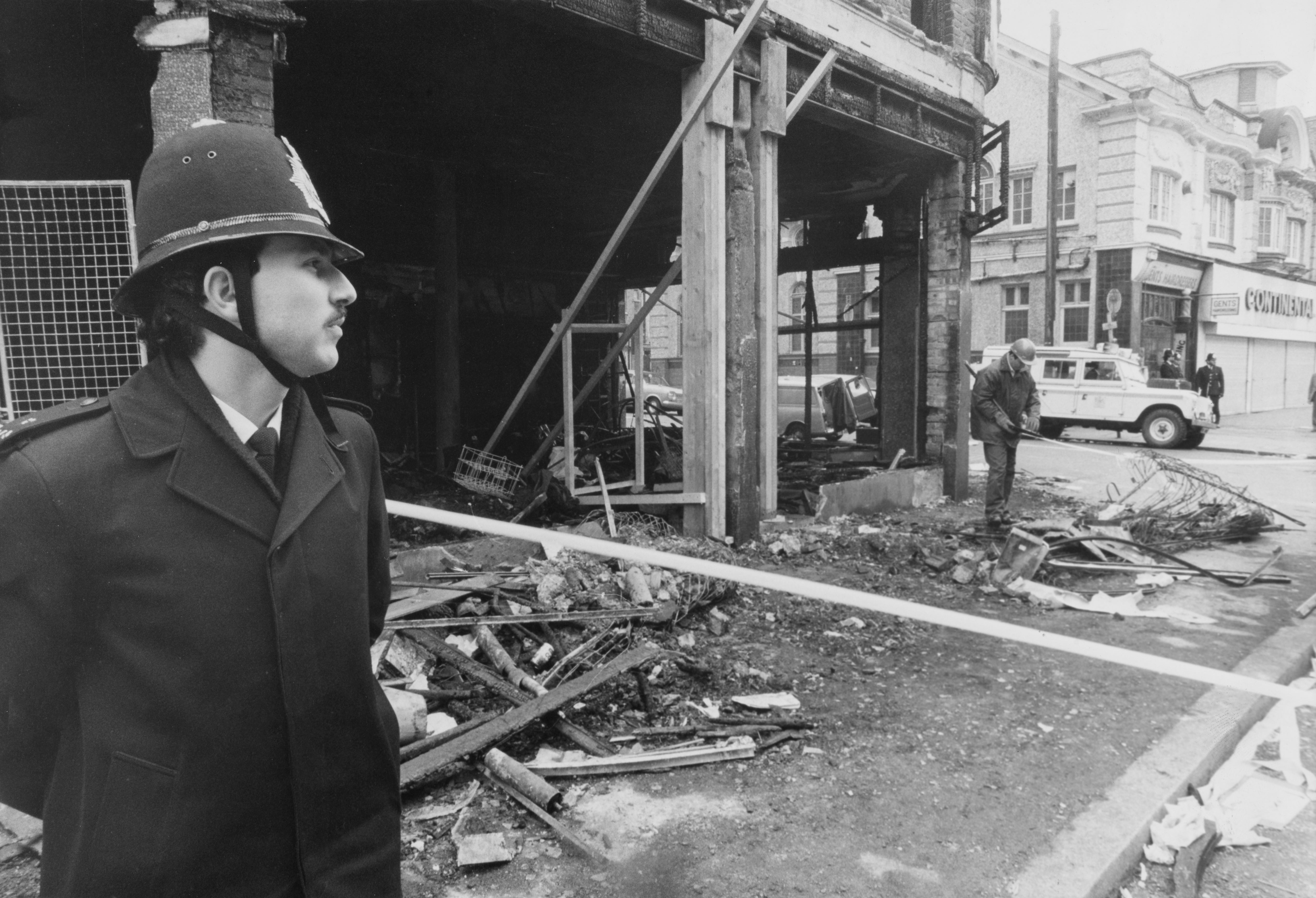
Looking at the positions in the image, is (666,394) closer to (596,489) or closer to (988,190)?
(596,489)

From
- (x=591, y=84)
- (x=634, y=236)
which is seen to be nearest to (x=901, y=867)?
(x=591, y=84)

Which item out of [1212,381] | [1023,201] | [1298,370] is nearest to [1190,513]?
[1212,381]

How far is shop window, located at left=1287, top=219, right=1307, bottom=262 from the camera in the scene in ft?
112

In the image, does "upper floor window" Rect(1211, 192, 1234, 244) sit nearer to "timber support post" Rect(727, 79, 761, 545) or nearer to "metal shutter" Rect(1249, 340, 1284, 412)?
"metal shutter" Rect(1249, 340, 1284, 412)

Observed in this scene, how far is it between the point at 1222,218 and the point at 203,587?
36.2 m

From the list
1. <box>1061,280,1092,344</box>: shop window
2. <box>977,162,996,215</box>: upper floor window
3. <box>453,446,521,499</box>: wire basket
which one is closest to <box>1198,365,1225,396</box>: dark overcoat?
<box>1061,280,1092,344</box>: shop window

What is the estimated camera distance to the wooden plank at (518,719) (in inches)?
140

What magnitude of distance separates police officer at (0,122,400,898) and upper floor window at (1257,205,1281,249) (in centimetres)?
3794

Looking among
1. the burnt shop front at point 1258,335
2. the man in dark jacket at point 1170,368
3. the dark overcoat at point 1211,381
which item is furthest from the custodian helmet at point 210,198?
the burnt shop front at point 1258,335

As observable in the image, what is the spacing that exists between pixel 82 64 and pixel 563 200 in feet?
25.5

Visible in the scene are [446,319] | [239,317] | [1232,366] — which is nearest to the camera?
[239,317]

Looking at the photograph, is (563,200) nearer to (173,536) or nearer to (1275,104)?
(173,536)

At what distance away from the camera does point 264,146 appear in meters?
1.55

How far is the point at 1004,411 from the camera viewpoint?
33.4 ft
